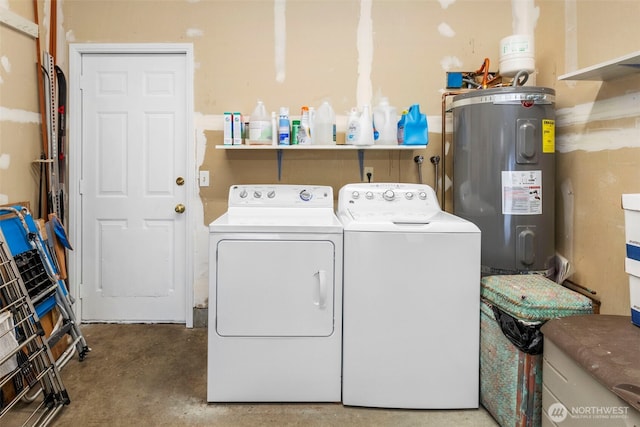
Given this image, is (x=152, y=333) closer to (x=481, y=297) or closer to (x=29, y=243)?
(x=29, y=243)

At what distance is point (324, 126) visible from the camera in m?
2.54

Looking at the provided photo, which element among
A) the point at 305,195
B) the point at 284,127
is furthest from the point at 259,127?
the point at 305,195

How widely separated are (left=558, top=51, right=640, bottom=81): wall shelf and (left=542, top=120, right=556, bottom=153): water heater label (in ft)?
0.96

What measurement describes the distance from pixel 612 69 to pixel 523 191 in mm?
A: 674

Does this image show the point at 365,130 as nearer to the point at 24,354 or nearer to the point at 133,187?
the point at 133,187

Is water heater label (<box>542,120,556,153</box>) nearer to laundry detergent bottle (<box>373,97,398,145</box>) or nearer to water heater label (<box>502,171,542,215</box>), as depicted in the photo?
water heater label (<box>502,171,542,215</box>)

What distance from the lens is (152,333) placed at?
2.70 meters

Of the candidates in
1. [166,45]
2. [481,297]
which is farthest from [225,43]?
[481,297]

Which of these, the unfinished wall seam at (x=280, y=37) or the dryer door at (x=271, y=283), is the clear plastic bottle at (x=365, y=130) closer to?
the unfinished wall seam at (x=280, y=37)

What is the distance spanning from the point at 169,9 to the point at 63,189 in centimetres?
143

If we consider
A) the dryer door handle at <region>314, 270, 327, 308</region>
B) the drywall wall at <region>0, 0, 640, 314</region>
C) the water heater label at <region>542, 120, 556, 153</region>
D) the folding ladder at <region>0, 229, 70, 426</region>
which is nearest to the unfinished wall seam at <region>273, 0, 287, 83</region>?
the drywall wall at <region>0, 0, 640, 314</region>

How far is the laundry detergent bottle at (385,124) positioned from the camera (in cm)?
254

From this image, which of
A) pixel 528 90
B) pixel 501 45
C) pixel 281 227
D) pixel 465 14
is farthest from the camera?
pixel 465 14

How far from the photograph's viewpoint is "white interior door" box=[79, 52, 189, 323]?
276 cm
